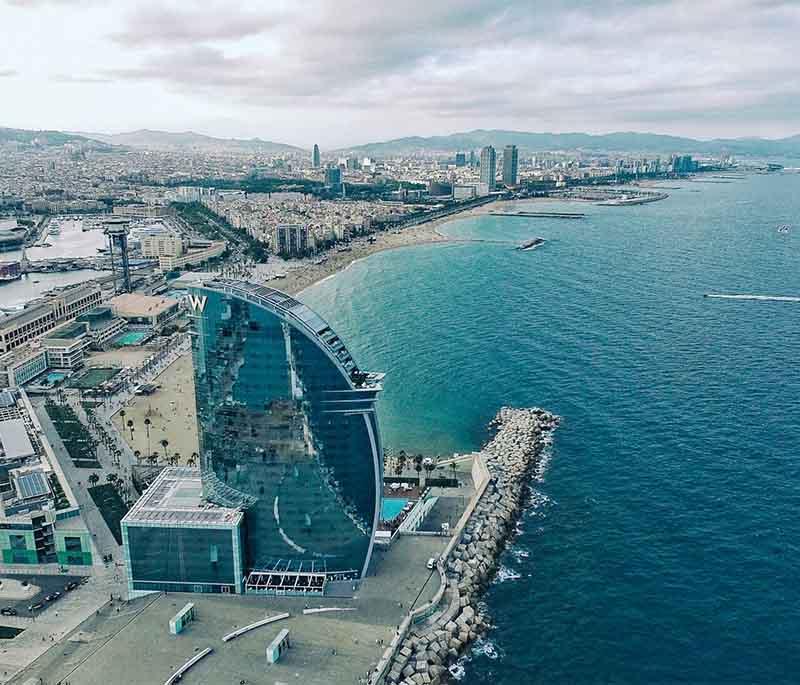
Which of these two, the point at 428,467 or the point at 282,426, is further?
the point at 428,467

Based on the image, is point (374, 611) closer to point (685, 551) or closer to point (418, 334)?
point (685, 551)

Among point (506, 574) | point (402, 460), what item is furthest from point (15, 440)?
point (506, 574)

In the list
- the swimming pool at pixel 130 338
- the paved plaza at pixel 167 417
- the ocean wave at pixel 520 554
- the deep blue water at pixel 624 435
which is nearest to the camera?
the deep blue water at pixel 624 435

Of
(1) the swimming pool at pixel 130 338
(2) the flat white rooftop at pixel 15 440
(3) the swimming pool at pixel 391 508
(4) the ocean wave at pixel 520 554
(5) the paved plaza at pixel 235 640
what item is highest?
(2) the flat white rooftop at pixel 15 440

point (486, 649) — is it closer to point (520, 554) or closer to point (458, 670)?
point (458, 670)

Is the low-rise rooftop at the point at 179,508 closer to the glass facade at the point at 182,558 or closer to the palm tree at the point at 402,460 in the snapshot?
the glass facade at the point at 182,558

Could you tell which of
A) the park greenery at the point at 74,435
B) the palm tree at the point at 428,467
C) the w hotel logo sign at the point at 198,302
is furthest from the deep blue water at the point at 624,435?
Result: the park greenery at the point at 74,435

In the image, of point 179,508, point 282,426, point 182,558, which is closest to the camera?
point 282,426
